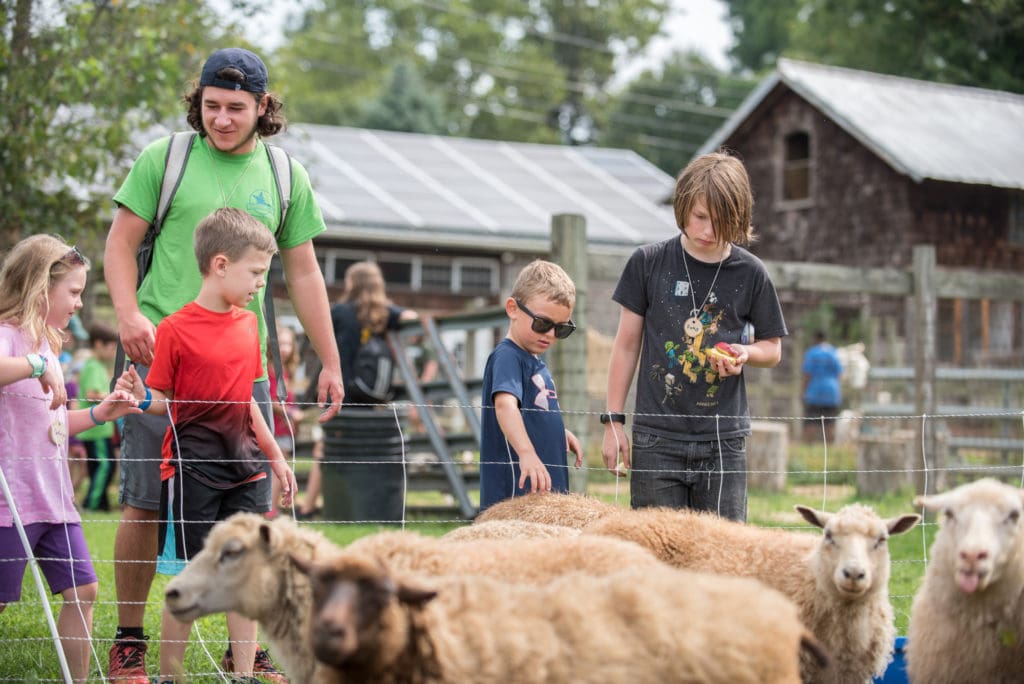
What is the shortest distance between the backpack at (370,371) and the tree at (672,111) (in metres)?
44.1

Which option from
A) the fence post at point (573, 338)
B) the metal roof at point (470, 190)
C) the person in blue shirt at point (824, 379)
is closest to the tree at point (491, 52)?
the metal roof at point (470, 190)

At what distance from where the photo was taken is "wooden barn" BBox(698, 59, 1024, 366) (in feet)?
75.8

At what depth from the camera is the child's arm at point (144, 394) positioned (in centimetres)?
439

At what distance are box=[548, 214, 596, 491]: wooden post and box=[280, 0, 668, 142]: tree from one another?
45523 mm

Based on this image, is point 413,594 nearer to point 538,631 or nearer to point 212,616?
point 538,631

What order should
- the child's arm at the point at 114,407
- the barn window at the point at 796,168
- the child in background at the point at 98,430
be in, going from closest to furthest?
the child's arm at the point at 114,407 → the child in background at the point at 98,430 → the barn window at the point at 796,168

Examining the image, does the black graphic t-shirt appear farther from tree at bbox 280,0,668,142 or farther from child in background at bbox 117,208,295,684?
tree at bbox 280,0,668,142

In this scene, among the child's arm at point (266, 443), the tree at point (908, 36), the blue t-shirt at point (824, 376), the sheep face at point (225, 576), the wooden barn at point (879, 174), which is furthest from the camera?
the wooden barn at point (879, 174)

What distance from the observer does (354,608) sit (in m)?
2.94

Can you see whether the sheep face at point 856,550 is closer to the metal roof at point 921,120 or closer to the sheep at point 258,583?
the sheep at point 258,583

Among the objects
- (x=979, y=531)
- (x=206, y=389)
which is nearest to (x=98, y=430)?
(x=206, y=389)

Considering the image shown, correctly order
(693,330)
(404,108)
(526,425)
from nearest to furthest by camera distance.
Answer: (693,330) < (526,425) < (404,108)

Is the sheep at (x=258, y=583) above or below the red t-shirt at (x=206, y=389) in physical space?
below

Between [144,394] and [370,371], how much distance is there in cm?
618
